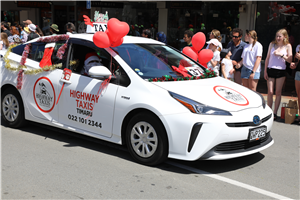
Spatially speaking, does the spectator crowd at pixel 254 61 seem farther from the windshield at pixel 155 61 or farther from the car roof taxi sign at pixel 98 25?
the windshield at pixel 155 61

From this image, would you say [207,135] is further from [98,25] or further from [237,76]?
[237,76]

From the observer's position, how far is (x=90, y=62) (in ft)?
18.4

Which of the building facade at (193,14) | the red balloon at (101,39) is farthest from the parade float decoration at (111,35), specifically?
the building facade at (193,14)

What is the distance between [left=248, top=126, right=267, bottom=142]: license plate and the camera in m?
4.63

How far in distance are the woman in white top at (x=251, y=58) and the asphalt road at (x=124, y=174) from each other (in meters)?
2.47

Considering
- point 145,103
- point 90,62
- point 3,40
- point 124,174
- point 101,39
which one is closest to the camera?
point 124,174

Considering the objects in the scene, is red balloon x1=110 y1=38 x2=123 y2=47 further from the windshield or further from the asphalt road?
the asphalt road

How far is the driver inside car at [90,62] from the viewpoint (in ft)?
18.2

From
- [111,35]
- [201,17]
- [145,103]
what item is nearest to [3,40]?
[111,35]

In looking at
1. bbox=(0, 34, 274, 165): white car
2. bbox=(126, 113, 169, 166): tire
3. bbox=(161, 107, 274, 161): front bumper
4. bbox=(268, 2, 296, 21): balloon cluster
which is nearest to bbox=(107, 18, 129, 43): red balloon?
bbox=(0, 34, 274, 165): white car

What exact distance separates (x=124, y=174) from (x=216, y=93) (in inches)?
62.5

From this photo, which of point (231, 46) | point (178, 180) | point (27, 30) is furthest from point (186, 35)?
point (27, 30)

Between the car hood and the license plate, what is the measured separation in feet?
1.01

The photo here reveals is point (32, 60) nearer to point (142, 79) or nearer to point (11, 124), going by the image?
point (11, 124)
